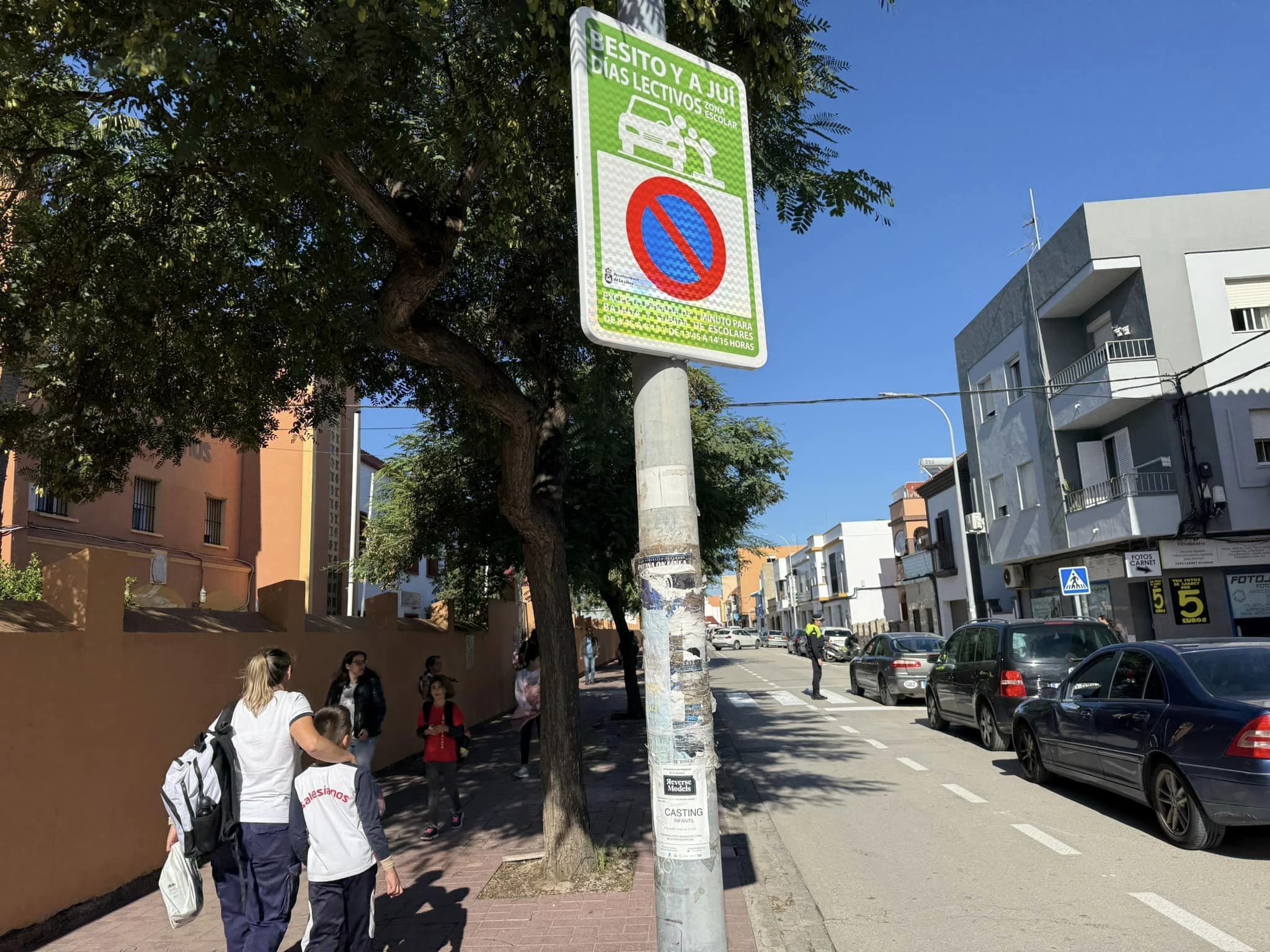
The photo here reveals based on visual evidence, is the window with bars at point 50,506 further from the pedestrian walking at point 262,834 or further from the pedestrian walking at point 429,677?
the pedestrian walking at point 262,834

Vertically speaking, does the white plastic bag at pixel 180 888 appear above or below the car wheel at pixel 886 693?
above

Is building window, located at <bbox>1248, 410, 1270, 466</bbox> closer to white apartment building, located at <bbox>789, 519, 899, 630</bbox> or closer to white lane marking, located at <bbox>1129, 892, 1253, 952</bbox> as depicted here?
white lane marking, located at <bbox>1129, 892, 1253, 952</bbox>

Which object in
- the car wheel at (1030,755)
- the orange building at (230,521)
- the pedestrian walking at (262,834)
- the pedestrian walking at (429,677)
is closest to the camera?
the pedestrian walking at (262,834)

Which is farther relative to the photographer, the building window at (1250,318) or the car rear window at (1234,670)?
the building window at (1250,318)

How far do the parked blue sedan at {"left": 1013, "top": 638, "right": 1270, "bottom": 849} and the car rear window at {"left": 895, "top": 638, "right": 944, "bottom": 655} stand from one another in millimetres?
10067

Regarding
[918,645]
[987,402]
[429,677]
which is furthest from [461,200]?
[987,402]

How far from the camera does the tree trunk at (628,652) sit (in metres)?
16.1

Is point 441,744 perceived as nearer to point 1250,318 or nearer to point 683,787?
point 683,787

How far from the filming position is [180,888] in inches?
160

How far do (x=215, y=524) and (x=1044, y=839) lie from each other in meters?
23.9

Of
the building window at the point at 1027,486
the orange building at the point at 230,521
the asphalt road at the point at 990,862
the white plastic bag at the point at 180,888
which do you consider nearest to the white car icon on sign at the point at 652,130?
the white plastic bag at the point at 180,888

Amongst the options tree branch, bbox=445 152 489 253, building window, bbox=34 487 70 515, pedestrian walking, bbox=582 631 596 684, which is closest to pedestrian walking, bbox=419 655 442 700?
tree branch, bbox=445 152 489 253

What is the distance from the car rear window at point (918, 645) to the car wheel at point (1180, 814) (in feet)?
38.3

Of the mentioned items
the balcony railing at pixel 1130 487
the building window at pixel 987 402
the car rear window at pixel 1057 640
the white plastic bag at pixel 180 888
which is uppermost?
the building window at pixel 987 402
